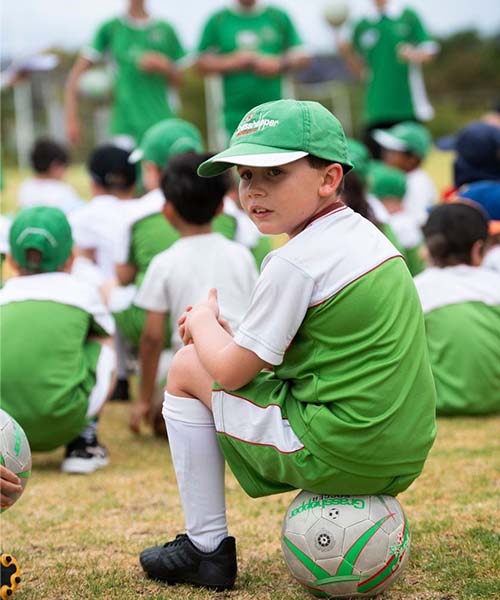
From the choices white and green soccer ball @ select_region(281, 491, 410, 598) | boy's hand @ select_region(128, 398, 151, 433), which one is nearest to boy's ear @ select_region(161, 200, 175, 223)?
boy's hand @ select_region(128, 398, 151, 433)

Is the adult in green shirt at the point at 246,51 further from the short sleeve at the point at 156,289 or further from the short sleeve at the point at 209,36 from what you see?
the short sleeve at the point at 156,289

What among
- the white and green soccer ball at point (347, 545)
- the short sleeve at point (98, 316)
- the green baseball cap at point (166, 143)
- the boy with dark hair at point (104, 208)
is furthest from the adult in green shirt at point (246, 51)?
the white and green soccer ball at point (347, 545)

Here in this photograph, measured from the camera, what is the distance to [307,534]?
2658mm

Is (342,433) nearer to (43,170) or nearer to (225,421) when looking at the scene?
(225,421)

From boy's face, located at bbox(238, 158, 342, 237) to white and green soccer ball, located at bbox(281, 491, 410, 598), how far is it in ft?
2.47

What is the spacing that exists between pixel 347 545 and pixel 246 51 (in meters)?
6.12

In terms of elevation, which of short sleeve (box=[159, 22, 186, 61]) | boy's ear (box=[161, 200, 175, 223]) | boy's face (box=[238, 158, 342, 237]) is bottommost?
boy's ear (box=[161, 200, 175, 223])

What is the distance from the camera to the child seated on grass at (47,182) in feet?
28.1

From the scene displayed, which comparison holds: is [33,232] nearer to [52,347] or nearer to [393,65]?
[52,347]

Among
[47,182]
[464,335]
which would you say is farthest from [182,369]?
[47,182]

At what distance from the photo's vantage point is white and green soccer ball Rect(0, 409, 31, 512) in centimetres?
289

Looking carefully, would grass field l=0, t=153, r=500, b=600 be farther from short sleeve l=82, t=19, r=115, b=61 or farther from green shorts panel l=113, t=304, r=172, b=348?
short sleeve l=82, t=19, r=115, b=61

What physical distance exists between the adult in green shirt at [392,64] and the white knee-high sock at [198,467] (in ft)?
21.8

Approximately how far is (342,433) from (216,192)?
2008 millimetres
